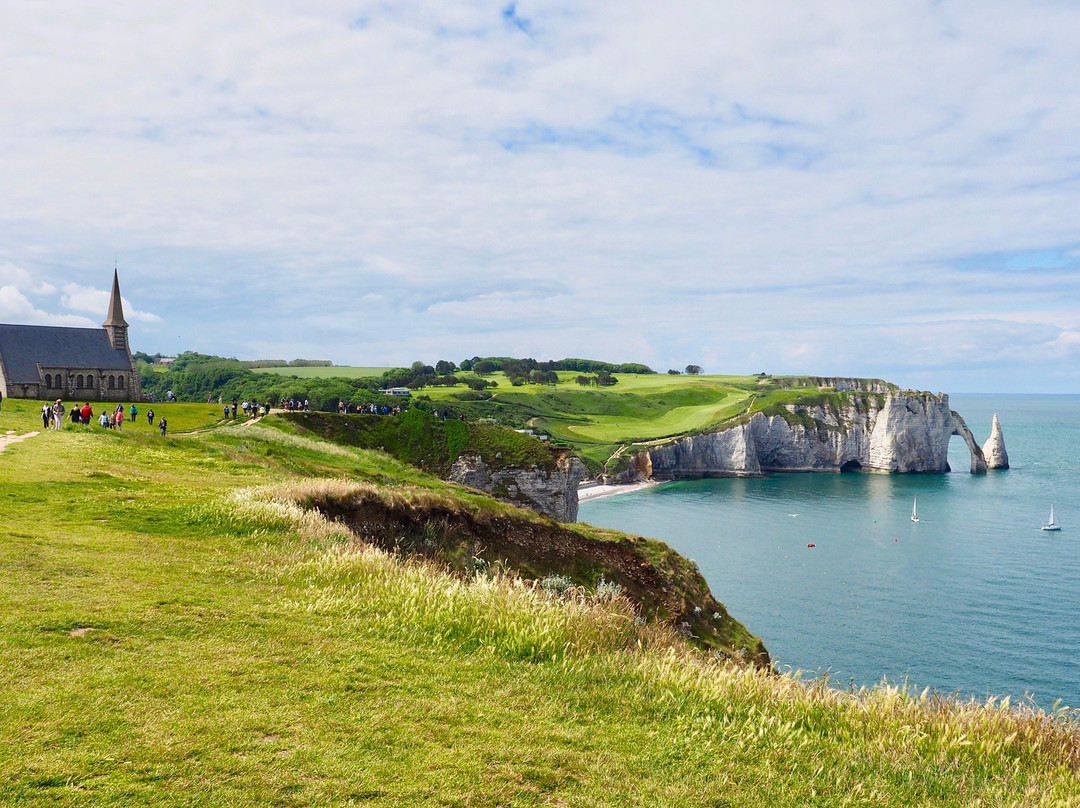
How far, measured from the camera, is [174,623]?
1019cm

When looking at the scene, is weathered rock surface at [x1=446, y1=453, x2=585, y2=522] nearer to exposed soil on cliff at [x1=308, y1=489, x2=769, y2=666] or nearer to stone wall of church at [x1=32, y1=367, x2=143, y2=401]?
exposed soil on cliff at [x1=308, y1=489, x2=769, y2=666]

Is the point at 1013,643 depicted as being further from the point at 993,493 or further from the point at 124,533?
the point at 993,493

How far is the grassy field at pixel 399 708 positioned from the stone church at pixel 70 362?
63928 mm

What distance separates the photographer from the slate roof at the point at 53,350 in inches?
2586

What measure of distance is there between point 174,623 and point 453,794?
5878mm

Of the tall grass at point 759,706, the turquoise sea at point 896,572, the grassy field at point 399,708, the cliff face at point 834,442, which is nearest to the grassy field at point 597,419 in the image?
the cliff face at point 834,442

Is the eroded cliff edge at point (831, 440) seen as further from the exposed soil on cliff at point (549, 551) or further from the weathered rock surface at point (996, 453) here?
the exposed soil on cliff at point (549, 551)

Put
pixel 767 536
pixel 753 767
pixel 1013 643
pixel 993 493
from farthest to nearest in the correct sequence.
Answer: pixel 993 493 < pixel 767 536 < pixel 1013 643 < pixel 753 767

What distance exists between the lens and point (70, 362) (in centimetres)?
6869

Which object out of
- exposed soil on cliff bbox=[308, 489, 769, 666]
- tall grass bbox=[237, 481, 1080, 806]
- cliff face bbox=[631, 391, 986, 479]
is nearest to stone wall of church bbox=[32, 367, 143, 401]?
exposed soil on cliff bbox=[308, 489, 769, 666]

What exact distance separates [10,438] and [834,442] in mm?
158766

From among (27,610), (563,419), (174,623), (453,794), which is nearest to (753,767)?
(453,794)

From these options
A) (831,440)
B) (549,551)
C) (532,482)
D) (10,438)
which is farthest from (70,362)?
(831,440)

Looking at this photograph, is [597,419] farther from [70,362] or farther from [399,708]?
[399,708]
